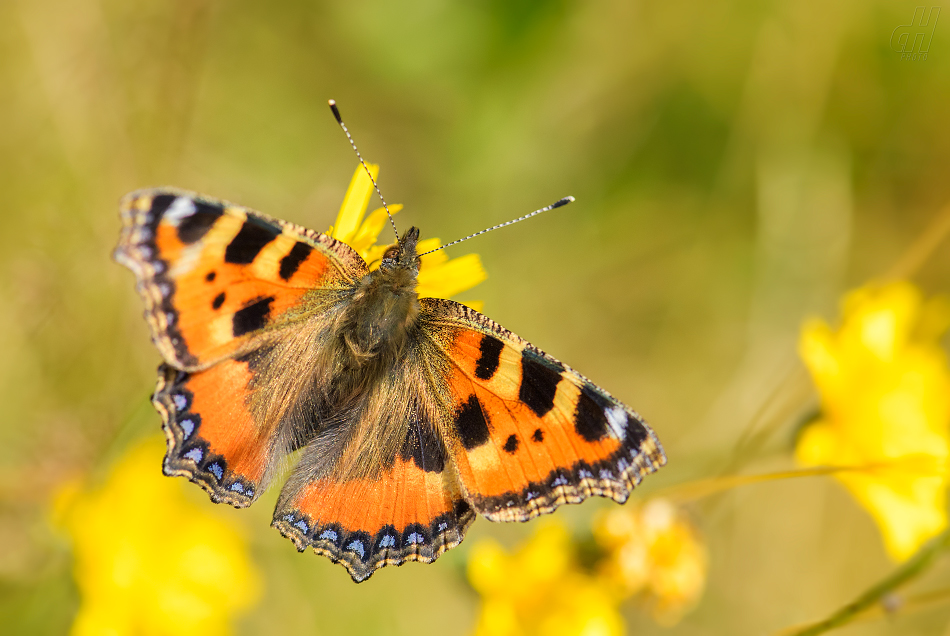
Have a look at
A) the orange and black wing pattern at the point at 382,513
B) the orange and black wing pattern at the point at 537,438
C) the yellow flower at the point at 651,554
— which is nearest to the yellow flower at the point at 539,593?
the yellow flower at the point at 651,554

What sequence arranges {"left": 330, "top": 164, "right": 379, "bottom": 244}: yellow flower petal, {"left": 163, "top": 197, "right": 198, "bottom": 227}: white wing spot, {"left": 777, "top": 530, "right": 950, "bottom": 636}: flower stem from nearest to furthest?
1. {"left": 777, "top": 530, "right": 950, "bottom": 636}: flower stem
2. {"left": 163, "top": 197, "right": 198, "bottom": 227}: white wing spot
3. {"left": 330, "top": 164, "right": 379, "bottom": 244}: yellow flower petal

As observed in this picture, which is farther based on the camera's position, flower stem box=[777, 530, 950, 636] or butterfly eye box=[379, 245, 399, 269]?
butterfly eye box=[379, 245, 399, 269]

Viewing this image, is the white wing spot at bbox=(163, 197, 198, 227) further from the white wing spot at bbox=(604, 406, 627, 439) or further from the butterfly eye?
the white wing spot at bbox=(604, 406, 627, 439)

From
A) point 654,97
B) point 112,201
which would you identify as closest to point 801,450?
point 654,97

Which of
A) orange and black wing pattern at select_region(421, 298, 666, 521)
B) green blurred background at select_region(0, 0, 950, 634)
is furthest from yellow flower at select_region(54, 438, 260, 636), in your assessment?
orange and black wing pattern at select_region(421, 298, 666, 521)

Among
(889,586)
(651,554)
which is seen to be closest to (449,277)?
(651,554)

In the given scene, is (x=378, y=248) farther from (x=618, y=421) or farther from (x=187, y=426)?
(x=618, y=421)
